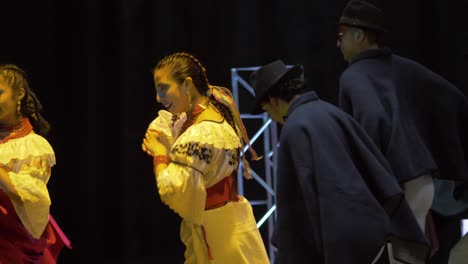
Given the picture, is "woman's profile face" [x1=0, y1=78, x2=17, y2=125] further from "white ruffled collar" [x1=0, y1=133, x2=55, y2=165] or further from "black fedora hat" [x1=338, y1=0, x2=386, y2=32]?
"black fedora hat" [x1=338, y1=0, x2=386, y2=32]

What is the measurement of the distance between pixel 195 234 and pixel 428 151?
0.99 meters

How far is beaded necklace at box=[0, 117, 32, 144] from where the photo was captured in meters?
3.08

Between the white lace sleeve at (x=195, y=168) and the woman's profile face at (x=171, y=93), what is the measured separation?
0.16 m

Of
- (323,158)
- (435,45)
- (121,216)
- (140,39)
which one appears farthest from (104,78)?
(323,158)

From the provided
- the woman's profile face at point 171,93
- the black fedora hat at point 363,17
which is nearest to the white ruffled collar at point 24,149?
the woman's profile face at point 171,93

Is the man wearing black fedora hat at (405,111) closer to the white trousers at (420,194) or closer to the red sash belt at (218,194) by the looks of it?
the white trousers at (420,194)

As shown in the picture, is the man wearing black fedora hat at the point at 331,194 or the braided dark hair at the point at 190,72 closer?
the man wearing black fedora hat at the point at 331,194

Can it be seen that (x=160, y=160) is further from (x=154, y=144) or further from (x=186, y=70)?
(x=186, y=70)

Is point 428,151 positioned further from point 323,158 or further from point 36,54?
point 36,54

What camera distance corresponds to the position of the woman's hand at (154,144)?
112 inches

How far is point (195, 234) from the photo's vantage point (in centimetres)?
273

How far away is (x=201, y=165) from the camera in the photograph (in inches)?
104

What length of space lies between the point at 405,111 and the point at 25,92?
167 cm

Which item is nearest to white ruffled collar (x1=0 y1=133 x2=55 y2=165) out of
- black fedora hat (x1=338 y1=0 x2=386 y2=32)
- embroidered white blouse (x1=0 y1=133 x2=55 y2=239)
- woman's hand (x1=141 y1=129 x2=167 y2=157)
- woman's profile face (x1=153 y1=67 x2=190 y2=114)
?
embroidered white blouse (x1=0 y1=133 x2=55 y2=239)
